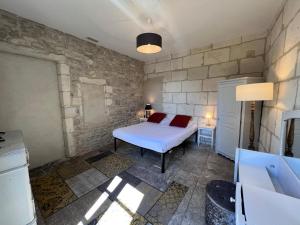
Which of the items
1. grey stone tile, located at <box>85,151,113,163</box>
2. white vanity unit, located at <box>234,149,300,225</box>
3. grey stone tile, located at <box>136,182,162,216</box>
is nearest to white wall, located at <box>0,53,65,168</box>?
grey stone tile, located at <box>85,151,113,163</box>

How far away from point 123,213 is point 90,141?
2153mm

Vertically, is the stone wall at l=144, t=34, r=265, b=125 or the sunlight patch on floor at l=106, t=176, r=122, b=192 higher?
the stone wall at l=144, t=34, r=265, b=125

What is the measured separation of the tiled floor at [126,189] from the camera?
60.4 inches

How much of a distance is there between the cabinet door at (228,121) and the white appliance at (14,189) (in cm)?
323

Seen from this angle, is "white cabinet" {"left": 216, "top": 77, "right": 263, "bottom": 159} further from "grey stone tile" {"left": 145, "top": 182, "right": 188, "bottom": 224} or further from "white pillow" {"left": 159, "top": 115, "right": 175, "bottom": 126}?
"grey stone tile" {"left": 145, "top": 182, "right": 188, "bottom": 224}

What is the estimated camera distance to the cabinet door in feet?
8.80

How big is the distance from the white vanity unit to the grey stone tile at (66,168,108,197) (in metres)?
1.95

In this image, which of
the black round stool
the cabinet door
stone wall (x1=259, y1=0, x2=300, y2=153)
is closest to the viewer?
the black round stool

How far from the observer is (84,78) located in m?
3.07

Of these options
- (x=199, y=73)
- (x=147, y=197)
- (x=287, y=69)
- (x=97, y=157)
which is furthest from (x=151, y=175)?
(x=199, y=73)

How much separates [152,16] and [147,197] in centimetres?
274

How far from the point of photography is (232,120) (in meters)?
2.75

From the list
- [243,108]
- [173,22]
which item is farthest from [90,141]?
[243,108]

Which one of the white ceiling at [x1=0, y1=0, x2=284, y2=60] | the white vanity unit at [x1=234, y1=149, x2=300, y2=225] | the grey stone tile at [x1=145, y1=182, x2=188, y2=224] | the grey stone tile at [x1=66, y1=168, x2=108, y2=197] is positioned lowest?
the grey stone tile at [x1=145, y1=182, x2=188, y2=224]
